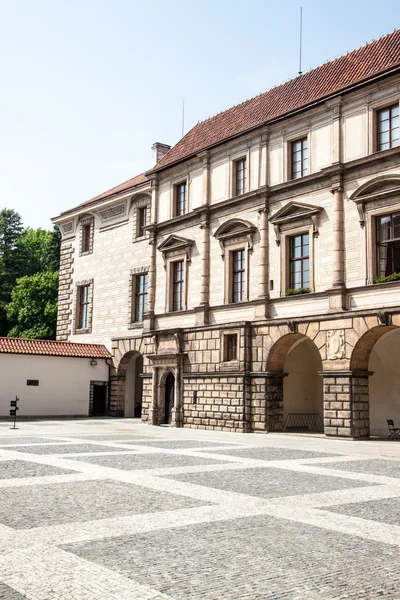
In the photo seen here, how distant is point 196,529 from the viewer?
23.9 feet

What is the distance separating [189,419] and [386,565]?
22719mm

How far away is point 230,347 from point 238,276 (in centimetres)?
299

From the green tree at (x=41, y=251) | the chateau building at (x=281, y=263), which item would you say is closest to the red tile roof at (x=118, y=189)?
the chateau building at (x=281, y=263)

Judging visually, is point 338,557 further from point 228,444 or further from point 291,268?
point 291,268

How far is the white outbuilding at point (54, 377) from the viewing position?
104ft

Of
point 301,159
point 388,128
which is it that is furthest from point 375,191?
point 301,159

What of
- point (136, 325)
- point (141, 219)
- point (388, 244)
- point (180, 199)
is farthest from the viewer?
point (141, 219)

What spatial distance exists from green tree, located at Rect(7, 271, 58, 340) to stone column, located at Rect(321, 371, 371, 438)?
39587mm

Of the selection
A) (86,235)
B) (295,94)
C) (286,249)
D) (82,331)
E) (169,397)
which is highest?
(295,94)

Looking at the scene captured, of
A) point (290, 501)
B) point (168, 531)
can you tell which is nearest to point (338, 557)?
point (168, 531)

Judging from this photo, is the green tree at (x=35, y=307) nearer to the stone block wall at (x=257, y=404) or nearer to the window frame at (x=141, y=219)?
the window frame at (x=141, y=219)

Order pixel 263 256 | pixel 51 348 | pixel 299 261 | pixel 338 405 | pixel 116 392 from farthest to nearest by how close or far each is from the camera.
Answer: pixel 116 392
pixel 51 348
pixel 263 256
pixel 299 261
pixel 338 405

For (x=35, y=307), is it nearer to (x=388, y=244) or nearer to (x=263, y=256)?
(x=263, y=256)

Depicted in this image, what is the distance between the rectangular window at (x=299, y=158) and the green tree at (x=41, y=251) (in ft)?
146
